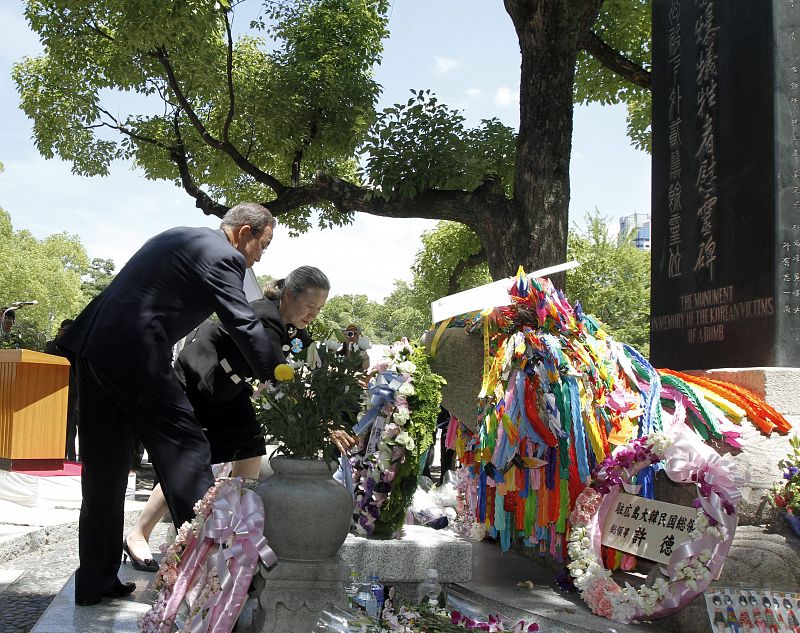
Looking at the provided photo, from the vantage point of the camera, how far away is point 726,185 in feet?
19.6

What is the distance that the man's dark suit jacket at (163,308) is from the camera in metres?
3.64

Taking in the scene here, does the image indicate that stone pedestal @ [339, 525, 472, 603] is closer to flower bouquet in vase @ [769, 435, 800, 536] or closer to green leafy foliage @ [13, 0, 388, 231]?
flower bouquet in vase @ [769, 435, 800, 536]

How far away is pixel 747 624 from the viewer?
3.72 metres

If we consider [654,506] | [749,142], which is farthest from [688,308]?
[654,506]

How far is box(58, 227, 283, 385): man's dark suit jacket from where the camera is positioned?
364 centimetres

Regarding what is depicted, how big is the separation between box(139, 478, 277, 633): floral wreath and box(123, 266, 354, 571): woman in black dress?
3.86ft

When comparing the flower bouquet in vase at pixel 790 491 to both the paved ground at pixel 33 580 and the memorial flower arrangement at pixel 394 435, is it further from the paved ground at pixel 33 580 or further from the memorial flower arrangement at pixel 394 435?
the paved ground at pixel 33 580

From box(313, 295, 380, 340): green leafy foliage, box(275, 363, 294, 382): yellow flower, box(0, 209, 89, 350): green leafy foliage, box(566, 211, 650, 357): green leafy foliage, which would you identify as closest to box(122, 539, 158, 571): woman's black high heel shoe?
box(275, 363, 294, 382): yellow flower

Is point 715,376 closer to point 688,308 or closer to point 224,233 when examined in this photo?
point 688,308

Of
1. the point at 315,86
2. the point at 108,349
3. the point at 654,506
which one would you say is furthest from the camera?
the point at 315,86

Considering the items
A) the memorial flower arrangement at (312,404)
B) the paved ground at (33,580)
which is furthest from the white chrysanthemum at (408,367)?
the paved ground at (33,580)

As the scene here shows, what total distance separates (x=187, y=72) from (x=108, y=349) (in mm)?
11185

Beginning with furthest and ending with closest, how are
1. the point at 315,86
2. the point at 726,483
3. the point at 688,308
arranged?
the point at 315,86 < the point at 688,308 < the point at 726,483

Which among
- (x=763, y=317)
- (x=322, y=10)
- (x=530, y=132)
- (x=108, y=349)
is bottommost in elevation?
(x=108, y=349)
